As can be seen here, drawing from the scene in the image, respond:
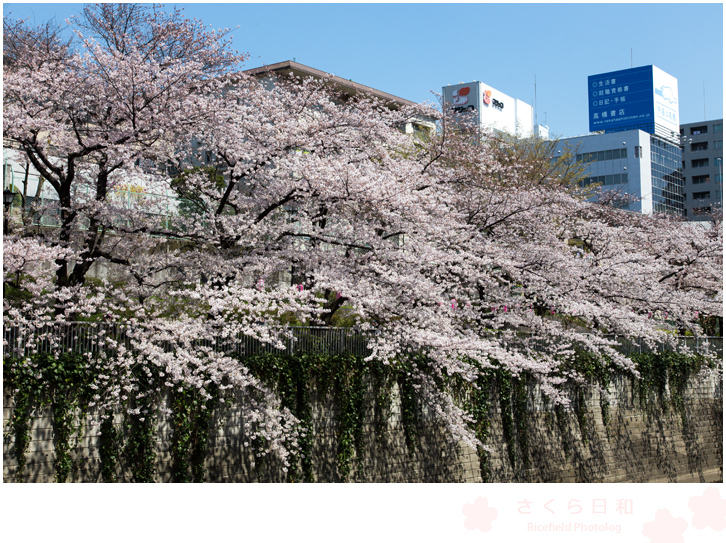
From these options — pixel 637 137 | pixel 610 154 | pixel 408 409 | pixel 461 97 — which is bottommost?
pixel 408 409

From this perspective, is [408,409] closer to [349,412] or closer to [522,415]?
[349,412]

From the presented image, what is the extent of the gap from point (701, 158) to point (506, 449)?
236 feet

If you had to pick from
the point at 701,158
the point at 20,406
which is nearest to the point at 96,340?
the point at 20,406

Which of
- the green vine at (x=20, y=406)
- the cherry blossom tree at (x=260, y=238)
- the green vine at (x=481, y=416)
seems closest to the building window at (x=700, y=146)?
the cherry blossom tree at (x=260, y=238)

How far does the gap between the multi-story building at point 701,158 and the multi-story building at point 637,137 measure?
14.5ft

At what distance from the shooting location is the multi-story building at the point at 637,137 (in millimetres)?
65188

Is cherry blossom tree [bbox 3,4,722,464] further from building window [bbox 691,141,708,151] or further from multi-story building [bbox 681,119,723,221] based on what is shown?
building window [bbox 691,141,708,151]

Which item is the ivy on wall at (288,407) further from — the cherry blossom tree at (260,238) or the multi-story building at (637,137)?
the multi-story building at (637,137)

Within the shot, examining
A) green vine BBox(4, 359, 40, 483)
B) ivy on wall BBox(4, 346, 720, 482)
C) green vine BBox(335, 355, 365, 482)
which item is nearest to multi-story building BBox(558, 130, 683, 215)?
ivy on wall BBox(4, 346, 720, 482)

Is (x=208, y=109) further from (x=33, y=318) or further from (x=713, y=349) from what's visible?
(x=713, y=349)

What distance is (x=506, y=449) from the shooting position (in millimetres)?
15711

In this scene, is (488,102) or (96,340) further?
(488,102)

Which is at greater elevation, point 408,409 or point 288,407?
point 288,407
